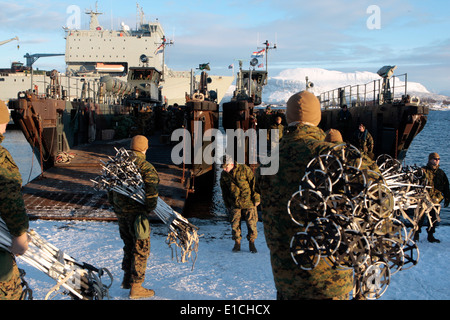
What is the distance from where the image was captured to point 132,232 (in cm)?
424

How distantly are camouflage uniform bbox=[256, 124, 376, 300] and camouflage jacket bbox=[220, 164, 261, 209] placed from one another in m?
3.06

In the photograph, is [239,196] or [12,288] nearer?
[12,288]

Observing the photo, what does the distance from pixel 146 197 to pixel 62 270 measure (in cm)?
112

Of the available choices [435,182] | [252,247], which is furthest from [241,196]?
[435,182]

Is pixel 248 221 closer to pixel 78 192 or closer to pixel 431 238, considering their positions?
pixel 431 238

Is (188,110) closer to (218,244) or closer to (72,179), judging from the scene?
(72,179)

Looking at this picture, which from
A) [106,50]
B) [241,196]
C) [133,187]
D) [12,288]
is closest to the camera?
[12,288]

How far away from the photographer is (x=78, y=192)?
890 cm

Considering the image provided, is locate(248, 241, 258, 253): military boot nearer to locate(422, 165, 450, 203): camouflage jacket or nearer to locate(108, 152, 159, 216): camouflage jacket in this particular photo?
locate(108, 152, 159, 216): camouflage jacket

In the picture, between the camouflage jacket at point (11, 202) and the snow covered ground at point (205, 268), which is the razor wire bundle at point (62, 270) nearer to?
the camouflage jacket at point (11, 202)

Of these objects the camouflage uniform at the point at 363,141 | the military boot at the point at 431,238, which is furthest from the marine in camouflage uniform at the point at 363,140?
the military boot at the point at 431,238

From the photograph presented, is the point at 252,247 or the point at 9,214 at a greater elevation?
the point at 9,214

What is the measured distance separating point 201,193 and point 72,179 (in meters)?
3.76
